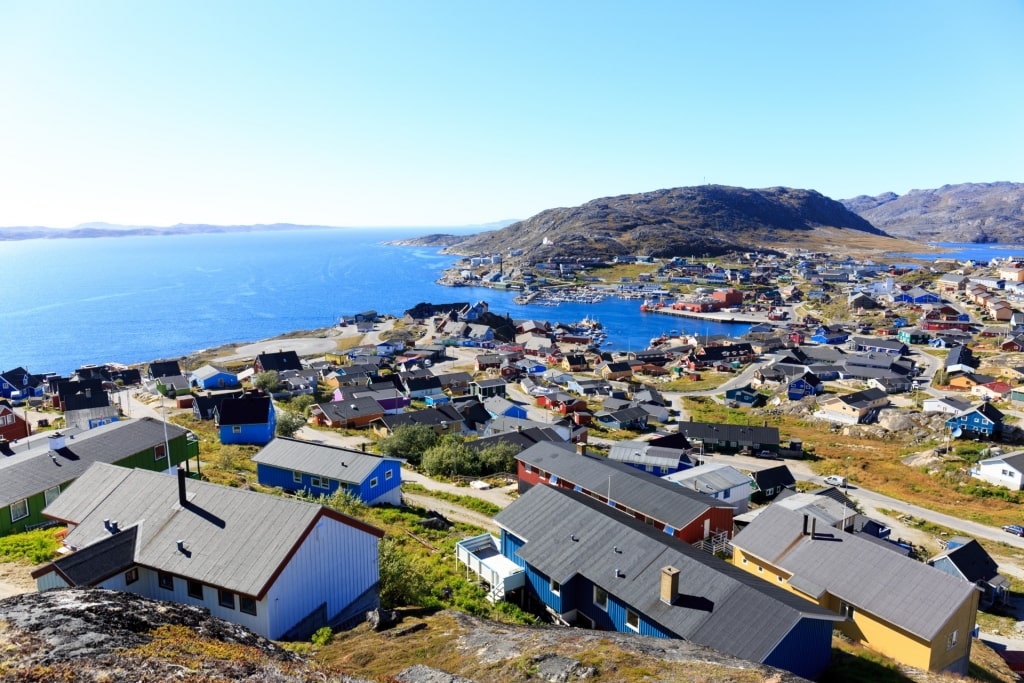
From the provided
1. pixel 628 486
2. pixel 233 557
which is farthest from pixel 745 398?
pixel 233 557

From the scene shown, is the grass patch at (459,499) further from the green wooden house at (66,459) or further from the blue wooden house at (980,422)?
the blue wooden house at (980,422)

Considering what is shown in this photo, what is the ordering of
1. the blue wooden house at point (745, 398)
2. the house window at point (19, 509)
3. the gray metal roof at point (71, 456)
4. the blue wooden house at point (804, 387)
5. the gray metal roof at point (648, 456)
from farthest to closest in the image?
the blue wooden house at point (804, 387) < the blue wooden house at point (745, 398) < the gray metal roof at point (648, 456) < the gray metal roof at point (71, 456) < the house window at point (19, 509)

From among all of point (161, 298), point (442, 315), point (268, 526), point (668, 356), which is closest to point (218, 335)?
point (442, 315)

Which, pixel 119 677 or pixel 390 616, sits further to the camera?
pixel 390 616

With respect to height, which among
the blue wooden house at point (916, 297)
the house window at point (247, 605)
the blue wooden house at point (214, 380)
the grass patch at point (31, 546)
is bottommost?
the blue wooden house at point (214, 380)

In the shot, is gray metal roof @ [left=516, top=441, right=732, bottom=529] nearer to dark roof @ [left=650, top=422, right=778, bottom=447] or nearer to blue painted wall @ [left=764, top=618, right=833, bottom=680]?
blue painted wall @ [left=764, top=618, right=833, bottom=680]

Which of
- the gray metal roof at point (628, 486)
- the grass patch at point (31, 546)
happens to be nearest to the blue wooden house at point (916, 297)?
the gray metal roof at point (628, 486)

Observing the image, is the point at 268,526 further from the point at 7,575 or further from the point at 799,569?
the point at 799,569
